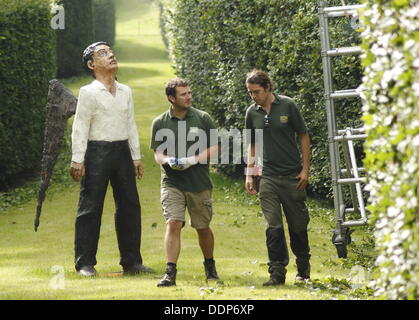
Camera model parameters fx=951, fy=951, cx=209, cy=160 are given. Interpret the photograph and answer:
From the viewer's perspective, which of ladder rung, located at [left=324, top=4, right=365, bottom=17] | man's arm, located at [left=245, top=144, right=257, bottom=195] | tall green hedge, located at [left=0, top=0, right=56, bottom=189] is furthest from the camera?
tall green hedge, located at [left=0, top=0, right=56, bottom=189]

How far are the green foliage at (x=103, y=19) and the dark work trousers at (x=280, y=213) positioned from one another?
31.1 metres

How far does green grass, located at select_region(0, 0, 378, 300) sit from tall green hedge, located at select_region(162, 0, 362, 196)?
114 centimetres

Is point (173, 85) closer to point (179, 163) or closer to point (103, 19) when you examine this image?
point (179, 163)

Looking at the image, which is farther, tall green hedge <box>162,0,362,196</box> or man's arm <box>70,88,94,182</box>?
tall green hedge <box>162,0,362,196</box>

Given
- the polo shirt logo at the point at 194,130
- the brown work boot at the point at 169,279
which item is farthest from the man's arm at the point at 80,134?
the brown work boot at the point at 169,279

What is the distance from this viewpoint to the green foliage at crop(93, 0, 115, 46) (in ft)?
128

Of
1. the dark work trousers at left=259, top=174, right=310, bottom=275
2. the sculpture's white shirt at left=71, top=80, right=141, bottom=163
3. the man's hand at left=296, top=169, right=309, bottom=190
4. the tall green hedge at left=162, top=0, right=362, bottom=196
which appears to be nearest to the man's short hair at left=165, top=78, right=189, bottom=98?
the sculpture's white shirt at left=71, top=80, right=141, bottom=163

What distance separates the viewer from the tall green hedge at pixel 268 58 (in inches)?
454

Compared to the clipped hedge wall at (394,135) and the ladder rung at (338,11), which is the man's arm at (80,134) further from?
the clipped hedge wall at (394,135)

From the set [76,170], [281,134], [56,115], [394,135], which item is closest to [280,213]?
[281,134]

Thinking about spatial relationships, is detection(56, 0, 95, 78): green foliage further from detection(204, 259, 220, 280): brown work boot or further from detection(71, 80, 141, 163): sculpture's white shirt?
detection(204, 259, 220, 280): brown work boot

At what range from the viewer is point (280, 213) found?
8453 mm

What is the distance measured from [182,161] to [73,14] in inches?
881
